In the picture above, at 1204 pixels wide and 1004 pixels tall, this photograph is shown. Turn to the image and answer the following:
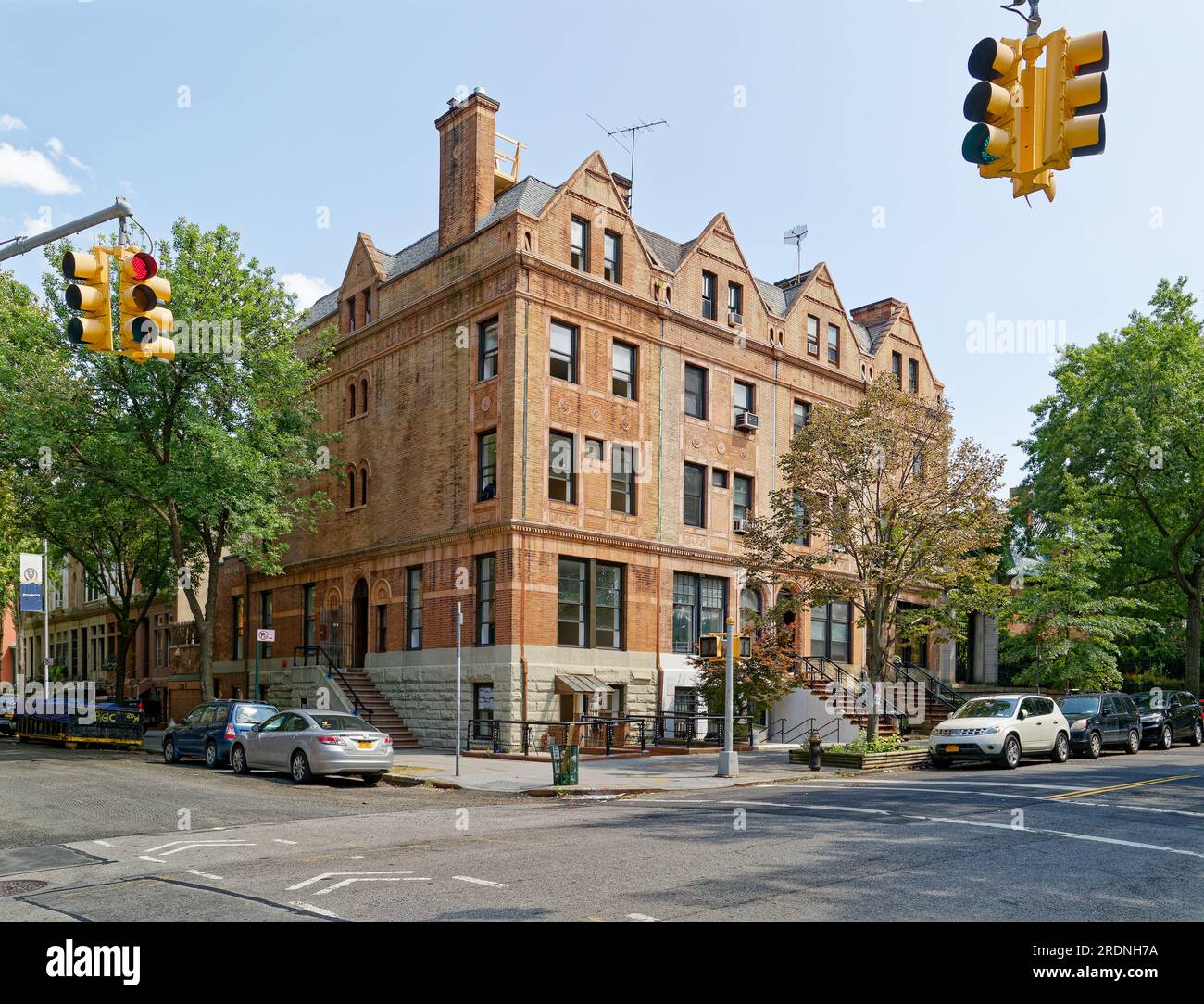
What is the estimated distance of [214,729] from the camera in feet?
83.4

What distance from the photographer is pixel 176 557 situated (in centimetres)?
3319

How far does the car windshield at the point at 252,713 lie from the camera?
2533 centimetres

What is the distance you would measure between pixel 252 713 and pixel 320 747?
16.6 ft

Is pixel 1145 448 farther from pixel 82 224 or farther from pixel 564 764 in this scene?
pixel 82 224

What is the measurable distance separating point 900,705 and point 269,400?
76.1ft

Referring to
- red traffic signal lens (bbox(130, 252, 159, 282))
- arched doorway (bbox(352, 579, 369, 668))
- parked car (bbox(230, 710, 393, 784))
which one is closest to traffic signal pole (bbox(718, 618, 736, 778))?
parked car (bbox(230, 710, 393, 784))

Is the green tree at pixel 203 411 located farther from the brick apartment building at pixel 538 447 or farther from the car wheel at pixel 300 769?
the car wheel at pixel 300 769

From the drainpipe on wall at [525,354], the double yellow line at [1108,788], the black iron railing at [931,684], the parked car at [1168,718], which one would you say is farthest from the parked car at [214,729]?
the parked car at [1168,718]

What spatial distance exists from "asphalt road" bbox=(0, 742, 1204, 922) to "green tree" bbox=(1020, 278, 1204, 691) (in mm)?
25673

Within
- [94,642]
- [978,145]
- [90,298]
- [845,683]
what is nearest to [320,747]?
[90,298]

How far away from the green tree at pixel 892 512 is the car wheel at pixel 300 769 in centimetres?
1289

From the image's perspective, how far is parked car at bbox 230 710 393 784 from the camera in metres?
21.4
